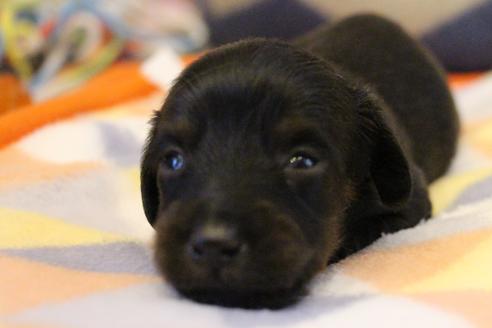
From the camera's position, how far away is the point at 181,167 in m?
1.92

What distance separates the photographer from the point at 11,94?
13.2 ft

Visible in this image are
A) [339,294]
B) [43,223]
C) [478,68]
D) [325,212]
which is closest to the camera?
[339,294]

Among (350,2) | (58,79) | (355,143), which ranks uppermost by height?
(355,143)

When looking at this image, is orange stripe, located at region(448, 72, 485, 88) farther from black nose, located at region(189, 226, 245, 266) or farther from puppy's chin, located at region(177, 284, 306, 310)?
black nose, located at region(189, 226, 245, 266)

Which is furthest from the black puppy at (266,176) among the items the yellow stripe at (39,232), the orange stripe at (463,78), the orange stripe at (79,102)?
the orange stripe at (463,78)

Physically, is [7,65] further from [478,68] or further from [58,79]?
[478,68]

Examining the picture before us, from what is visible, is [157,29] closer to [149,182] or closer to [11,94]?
[11,94]

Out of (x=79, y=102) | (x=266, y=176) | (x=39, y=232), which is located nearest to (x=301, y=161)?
(x=266, y=176)

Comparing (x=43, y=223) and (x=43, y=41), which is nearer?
(x=43, y=223)

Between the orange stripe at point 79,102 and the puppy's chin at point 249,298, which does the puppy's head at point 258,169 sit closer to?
the puppy's chin at point 249,298

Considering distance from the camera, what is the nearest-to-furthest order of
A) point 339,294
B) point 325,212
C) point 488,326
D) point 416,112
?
point 488,326 → point 339,294 → point 325,212 → point 416,112

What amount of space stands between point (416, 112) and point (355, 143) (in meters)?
0.85

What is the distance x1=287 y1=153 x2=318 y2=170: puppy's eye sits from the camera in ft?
6.09

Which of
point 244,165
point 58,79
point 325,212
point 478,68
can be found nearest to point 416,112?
point 325,212
